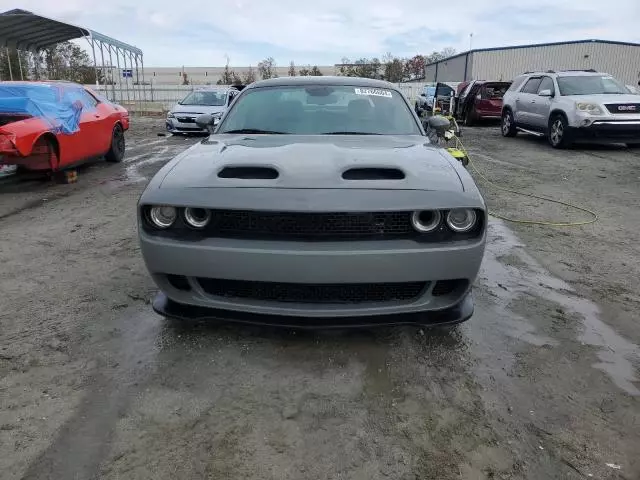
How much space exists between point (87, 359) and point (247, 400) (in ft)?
3.29

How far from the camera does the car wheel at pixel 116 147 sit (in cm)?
982

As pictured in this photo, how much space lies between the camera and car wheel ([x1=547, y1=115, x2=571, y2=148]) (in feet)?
38.2

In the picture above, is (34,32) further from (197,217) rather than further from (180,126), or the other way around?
(197,217)

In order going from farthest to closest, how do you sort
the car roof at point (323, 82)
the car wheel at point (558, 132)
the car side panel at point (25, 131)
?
the car wheel at point (558, 132)
the car side panel at point (25, 131)
the car roof at point (323, 82)

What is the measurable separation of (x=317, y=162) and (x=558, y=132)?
35.7ft

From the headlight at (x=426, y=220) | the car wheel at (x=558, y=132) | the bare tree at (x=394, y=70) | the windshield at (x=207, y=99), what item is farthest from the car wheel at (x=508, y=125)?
the bare tree at (x=394, y=70)

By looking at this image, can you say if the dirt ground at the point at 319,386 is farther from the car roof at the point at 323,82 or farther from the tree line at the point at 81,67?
the tree line at the point at 81,67

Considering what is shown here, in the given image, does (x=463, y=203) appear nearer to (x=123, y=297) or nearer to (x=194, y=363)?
(x=194, y=363)

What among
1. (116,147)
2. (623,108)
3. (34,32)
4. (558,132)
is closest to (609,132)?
(623,108)

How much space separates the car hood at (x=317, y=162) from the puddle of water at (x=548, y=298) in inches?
45.8

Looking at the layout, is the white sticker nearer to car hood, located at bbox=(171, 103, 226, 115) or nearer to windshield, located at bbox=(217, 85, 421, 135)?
windshield, located at bbox=(217, 85, 421, 135)

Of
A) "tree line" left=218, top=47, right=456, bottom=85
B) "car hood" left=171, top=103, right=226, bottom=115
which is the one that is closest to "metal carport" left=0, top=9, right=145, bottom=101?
"car hood" left=171, top=103, right=226, bottom=115

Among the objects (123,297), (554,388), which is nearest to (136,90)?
(123,297)

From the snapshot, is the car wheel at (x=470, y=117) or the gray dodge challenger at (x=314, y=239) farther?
the car wheel at (x=470, y=117)
